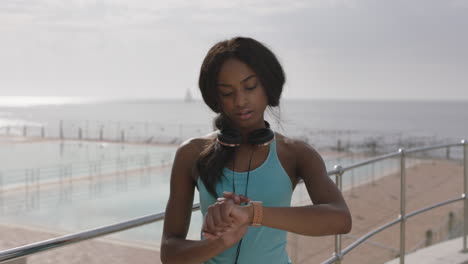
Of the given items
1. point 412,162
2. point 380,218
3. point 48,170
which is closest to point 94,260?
point 380,218

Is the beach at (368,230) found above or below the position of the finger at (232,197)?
below

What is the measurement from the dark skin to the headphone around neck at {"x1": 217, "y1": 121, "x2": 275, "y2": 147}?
3 centimetres

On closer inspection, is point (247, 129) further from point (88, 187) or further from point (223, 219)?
point (88, 187)

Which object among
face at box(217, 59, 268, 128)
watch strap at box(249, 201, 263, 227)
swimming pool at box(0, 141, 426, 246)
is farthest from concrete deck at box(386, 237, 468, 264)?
swimming pool at box(0, 141, 426, 246)

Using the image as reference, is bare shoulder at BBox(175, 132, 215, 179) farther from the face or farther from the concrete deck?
the concrete deck

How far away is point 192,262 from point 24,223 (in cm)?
1367

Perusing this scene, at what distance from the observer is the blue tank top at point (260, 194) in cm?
119

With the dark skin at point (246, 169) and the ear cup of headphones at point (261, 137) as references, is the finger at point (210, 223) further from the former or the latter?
the ear cup of headphones at point (261, 137)

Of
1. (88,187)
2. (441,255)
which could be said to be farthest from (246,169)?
(88,187)

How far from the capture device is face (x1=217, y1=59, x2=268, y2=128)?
118cm

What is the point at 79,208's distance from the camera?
50.9ft

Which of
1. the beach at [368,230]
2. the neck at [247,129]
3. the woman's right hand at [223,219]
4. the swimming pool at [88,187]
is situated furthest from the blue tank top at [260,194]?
the swimming pool at [88,187]

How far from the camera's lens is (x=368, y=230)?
9266 mm

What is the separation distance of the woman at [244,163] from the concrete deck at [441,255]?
260 cm
